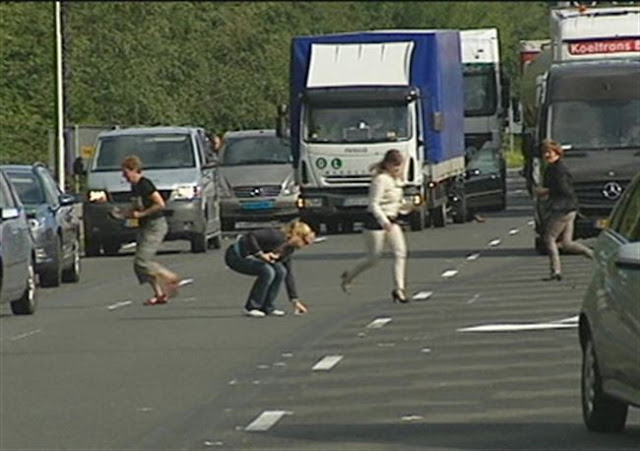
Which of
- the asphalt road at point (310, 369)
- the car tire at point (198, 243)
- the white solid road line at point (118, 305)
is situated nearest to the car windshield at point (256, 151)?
the car tire at point (198, 243)

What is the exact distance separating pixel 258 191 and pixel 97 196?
6892mm

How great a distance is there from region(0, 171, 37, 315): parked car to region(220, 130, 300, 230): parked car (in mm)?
17671

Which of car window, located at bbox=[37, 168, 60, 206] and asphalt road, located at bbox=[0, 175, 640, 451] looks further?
car window, located at bbox=[37, 168, 60, 206]

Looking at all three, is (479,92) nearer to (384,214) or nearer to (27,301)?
(384,214)

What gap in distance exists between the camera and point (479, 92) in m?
50.2

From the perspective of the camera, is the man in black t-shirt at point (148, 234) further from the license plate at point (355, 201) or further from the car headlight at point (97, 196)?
the license plate at point (355, 201)

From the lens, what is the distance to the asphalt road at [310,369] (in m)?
13.4

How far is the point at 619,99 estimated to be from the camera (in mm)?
31812

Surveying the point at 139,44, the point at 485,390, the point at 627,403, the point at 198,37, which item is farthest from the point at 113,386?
the point at 198,37

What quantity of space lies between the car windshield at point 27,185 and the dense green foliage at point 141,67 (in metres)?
16.7

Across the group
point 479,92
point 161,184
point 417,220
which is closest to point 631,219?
point 161,184

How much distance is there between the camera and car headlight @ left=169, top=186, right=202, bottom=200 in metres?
35.0

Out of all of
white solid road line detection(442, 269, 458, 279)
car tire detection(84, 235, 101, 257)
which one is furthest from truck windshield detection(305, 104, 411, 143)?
white solid road line detection(442, 269, 458, 279)

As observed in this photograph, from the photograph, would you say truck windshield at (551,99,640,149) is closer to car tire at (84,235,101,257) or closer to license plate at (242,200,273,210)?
car tire at (84,235,101,257)
